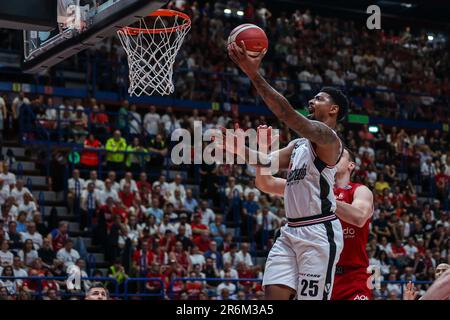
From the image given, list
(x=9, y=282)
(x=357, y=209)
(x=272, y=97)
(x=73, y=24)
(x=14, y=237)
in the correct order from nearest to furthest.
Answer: (x=272, y=97), (x=357, y=209), (x=73, y=24), (x=9, y=282), (x=14, y=237)

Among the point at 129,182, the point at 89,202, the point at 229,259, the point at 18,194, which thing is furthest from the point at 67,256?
the point at 229,259

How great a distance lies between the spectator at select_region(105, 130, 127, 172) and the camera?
18.4 m

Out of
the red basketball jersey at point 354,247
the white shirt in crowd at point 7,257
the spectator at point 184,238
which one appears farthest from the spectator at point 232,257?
the red basketball jersey at point 354,247

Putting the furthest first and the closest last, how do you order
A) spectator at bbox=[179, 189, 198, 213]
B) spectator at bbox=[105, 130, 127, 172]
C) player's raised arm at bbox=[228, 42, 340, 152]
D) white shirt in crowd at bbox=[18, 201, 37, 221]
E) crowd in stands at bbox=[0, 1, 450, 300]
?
spectator at bbox=[105, 130, 127, 172]
spectator at bbox=[179, 189, 198, 213]
white shirt in crowd at bbox=[18, 201, 37, 221]
crowd in stands at bbox=[0, 1, 450, 300]
player's raised arm at bbox=[228, 42, 340, 152]

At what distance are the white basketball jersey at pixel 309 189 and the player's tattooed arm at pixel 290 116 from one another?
258 mm

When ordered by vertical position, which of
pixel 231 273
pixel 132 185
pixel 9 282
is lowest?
pixel 231 273

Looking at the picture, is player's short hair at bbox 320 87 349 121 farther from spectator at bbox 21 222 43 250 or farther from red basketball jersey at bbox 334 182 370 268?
spectator at bbox 21 222 43 250

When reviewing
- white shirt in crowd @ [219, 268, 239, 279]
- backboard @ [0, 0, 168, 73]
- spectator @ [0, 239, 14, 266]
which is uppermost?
backboard @ [0, 0, 168, 73]

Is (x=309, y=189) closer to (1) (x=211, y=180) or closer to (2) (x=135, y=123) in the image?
(1) (x=211, y=180)

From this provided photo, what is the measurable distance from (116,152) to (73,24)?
10036mm

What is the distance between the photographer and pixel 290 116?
5.85 meters

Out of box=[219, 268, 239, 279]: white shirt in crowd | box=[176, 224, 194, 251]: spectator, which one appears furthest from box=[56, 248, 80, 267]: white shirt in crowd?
box=[219, 268, 239, 279]: white shirt in crowd

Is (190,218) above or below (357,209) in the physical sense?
below
